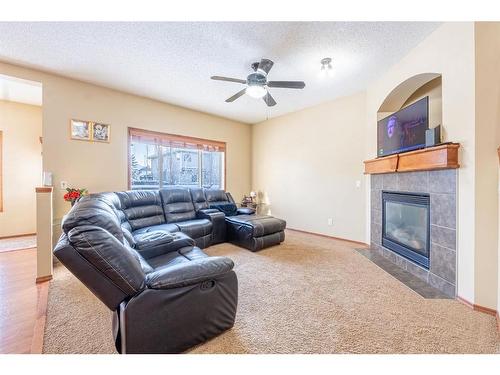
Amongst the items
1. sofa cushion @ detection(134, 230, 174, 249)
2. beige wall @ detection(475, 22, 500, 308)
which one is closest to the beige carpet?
beige wall @ detection(475, 22, 500, 308)

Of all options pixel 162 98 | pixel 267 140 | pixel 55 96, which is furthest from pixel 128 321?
pixel 267 140

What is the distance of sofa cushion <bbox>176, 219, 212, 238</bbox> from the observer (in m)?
3.38

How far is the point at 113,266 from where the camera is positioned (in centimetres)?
114

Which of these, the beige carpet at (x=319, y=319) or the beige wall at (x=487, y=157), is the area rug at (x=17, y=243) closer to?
the beige carpet at (x=319, y=319)

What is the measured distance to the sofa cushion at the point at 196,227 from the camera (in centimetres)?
338

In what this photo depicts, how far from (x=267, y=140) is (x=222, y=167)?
143 centimetres

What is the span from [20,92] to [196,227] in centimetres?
416

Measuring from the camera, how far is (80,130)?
11.4 ft

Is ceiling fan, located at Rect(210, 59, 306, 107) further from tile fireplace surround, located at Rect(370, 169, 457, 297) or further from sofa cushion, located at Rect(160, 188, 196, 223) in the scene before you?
sofa cushion, located at Rect(160, 188, 196, 223)

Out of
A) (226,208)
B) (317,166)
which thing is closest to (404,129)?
(317,166)

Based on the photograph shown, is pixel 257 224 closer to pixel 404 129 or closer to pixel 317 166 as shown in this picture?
pixel 317 166

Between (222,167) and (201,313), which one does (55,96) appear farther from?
(201,313)
